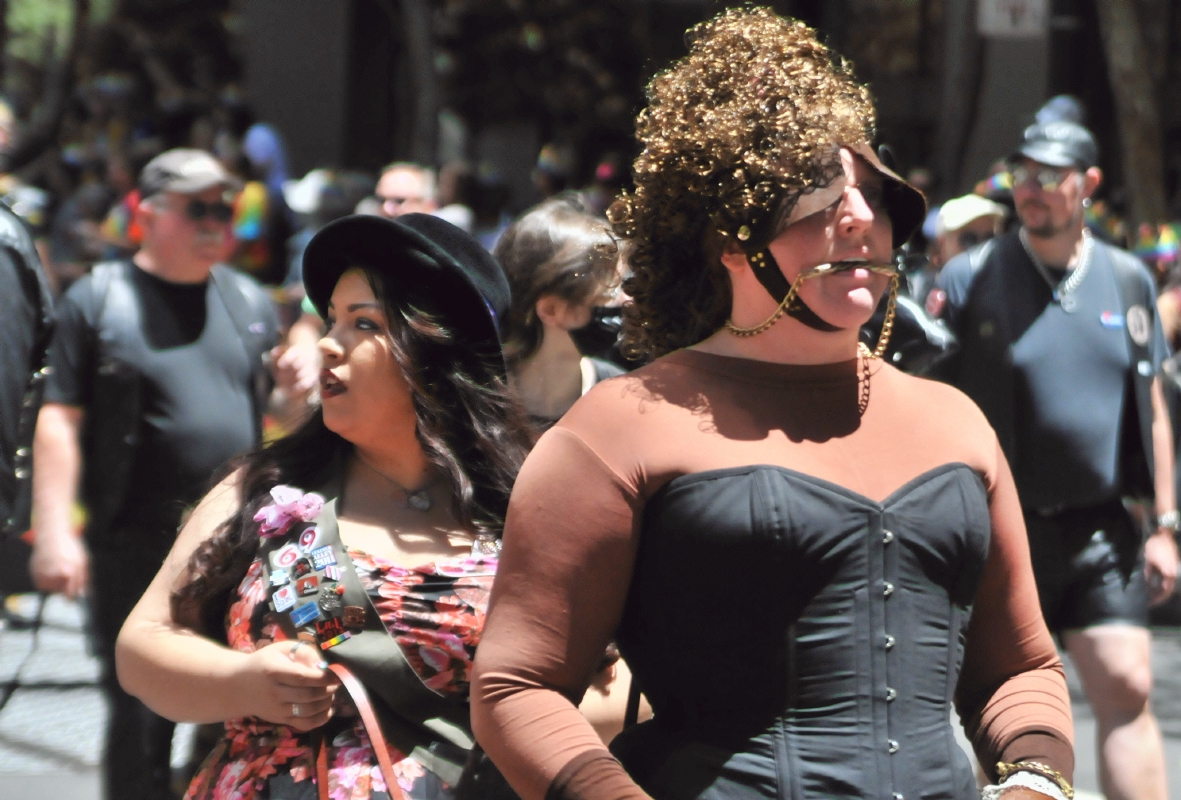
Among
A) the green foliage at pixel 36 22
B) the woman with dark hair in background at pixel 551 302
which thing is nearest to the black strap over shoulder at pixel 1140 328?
the woman with dark hair in background at pixel 551 302

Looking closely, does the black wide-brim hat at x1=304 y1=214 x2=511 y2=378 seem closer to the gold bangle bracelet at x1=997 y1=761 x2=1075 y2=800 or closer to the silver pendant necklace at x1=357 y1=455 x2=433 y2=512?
the silver pendant necklace at x1=357 y1=455 x2=433 y2=512

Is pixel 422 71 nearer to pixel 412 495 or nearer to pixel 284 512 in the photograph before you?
pixel 412 495

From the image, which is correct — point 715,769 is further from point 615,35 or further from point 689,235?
point 615,35

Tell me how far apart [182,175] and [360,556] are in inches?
119

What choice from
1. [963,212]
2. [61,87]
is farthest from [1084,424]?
[61,87]

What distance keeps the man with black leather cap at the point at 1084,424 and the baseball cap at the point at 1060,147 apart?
5 centimetres

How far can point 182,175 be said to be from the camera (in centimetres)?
542

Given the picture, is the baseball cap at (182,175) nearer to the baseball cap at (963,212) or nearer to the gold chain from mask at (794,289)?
the gold chain from mask at (794,289)

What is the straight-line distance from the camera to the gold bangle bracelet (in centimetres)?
230

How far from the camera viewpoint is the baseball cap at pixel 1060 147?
210 inches

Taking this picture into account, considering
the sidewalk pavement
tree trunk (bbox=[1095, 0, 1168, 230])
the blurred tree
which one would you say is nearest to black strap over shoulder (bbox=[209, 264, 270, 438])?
the sidewalk pavement

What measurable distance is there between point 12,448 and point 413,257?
1456 mm

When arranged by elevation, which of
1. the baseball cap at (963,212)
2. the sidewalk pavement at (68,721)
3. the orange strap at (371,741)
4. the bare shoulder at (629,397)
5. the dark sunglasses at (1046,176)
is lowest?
the sidewalk pavement at (68,721)

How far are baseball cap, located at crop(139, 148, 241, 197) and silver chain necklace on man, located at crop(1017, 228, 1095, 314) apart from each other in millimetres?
2668
